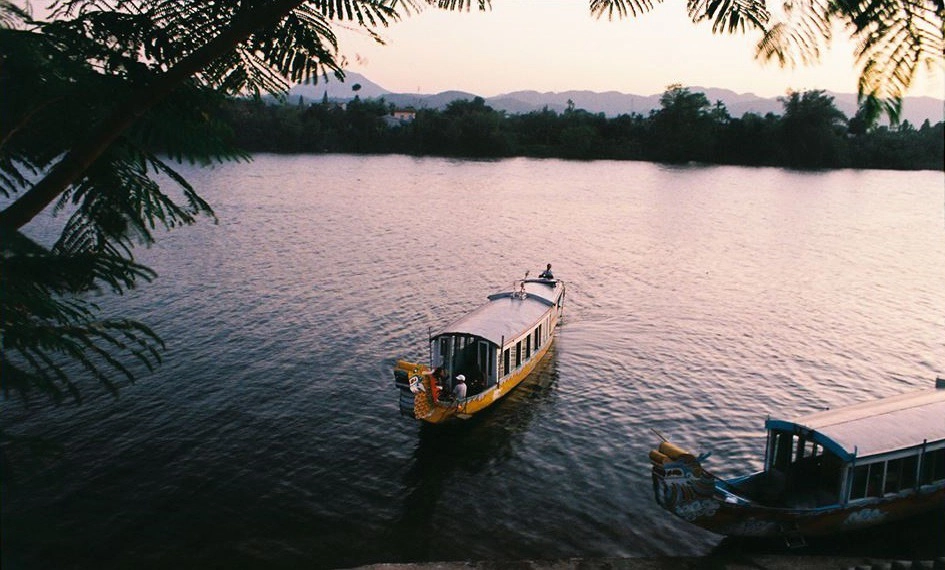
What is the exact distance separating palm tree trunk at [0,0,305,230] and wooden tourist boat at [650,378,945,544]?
51.2ft

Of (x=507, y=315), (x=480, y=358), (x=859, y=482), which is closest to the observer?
(x=859, y=482)

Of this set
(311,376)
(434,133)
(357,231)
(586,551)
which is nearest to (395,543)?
(586,551)

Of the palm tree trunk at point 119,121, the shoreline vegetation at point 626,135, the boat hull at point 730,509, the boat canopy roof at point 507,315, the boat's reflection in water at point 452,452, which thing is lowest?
the boat's reflection in water at point 452,452

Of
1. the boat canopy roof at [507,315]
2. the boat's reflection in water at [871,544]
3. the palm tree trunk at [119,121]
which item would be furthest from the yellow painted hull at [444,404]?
the palm tree trunk at [119,121]

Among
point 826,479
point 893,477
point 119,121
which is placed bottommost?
point 826,479

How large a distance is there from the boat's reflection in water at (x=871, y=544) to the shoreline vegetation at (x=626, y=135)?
13873 cm

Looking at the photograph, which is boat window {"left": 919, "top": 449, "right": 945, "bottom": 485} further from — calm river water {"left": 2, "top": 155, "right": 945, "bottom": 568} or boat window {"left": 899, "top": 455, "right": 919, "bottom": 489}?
calm river water {"left": 2, "top": 155, "right": 945, "bottom": 568}

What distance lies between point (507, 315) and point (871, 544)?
54.3 feet

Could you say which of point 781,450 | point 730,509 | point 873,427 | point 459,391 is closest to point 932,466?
point 873,427

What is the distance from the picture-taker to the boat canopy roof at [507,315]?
2764 cm

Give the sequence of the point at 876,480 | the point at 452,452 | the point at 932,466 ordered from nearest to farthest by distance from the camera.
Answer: the point at 876,480 < the point at 932,466 < the point at 452,452

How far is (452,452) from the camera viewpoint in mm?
24938

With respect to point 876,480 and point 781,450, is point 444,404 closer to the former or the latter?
point 781,450

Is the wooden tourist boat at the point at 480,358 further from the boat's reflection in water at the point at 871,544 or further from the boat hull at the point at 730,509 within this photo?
the boat's reflection in water at the point at 871,544
